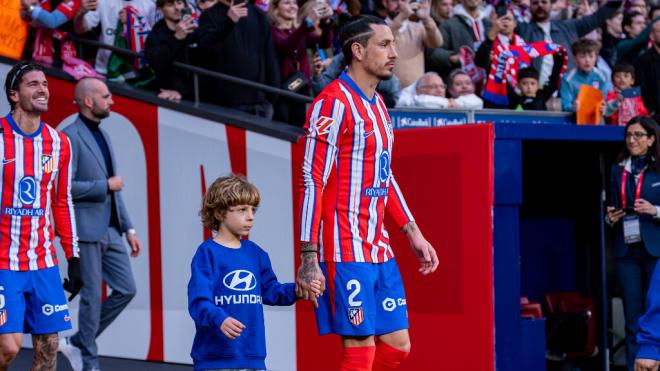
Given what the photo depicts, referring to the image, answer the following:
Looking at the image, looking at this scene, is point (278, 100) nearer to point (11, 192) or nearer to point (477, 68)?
point (477, 68)

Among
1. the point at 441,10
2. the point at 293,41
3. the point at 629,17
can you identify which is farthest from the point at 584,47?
the point at 293,41

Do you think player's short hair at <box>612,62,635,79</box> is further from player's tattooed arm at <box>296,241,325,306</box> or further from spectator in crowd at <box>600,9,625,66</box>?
player's tattooed arm at <box>296,241,325,306</box>

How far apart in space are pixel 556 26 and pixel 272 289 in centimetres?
787

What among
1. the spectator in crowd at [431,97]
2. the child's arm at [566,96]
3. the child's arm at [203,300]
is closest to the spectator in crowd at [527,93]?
the child's arm at [566,96]

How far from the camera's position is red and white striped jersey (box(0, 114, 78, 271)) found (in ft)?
23.2

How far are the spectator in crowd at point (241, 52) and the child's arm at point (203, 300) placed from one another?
4587mm

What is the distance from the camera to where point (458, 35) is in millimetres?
12258

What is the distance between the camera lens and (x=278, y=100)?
10.4m

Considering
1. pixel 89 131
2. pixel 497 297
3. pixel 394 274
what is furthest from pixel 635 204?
pixel 89 131

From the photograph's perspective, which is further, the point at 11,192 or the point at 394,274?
the point at 11,192

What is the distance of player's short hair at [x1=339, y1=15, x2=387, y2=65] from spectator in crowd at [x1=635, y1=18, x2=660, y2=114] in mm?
5972

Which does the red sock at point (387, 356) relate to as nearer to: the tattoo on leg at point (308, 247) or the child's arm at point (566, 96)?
the tattoo on leg at point (308, 247)

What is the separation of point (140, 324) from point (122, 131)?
1.66 m

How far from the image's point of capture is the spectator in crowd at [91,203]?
8.89m
